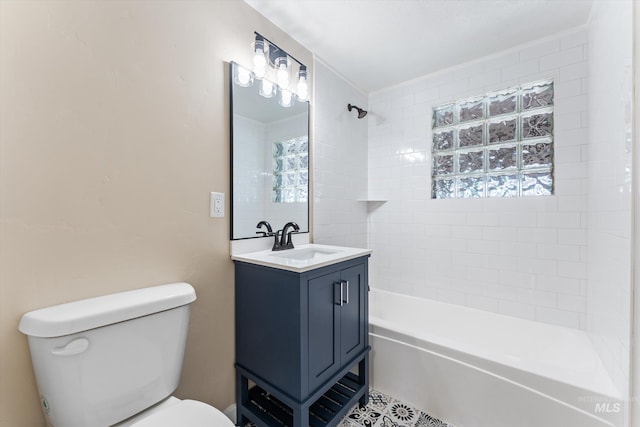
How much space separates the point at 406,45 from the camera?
1.98m

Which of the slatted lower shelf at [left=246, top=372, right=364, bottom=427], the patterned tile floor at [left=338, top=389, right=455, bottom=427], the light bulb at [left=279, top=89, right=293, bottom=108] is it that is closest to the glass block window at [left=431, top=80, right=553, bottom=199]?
the light bulb at [left=279, top=89, right=293, bottom=108]

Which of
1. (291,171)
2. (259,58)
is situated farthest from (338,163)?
(259,58)

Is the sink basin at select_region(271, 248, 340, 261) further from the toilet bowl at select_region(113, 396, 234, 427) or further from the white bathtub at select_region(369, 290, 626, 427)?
the toilet bowl at select_region(113, 396, 234, 427)

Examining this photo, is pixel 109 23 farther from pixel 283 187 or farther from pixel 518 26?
pixel 518 26

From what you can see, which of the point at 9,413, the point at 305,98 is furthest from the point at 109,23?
the point at 9,413

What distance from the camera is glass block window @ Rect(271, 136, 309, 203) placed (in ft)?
5.89

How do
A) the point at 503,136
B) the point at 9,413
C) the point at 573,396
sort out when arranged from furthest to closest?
the point at 503,136 < the point at 573,396 < the point at 9,413

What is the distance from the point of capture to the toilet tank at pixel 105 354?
827mm

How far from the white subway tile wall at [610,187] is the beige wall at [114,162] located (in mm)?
1775

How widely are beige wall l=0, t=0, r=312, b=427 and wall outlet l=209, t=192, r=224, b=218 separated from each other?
36mm

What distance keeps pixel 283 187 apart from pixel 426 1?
53.4 inches
